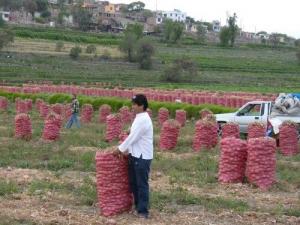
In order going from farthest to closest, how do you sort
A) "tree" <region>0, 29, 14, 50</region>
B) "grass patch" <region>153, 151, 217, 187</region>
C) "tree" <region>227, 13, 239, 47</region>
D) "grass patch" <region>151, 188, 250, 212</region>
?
"tree" <region>227, 13, 239, 47</region> < "tree" <region>0, 29, 14, 50</region> < "grass patch" <region>153, 151, 217, 187</region> < "grass patch" <region>151, 188, 250, 212</region>

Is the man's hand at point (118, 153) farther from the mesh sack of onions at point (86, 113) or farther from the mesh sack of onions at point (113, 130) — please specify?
the mesh sack of onions at point (86, 113)

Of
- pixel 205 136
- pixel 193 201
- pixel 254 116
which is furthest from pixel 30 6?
pixel 193 201

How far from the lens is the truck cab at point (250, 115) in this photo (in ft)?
72.1

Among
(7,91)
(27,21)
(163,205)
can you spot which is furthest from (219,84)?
(27,21)

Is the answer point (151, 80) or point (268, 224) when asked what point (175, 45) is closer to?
point (151, 80)

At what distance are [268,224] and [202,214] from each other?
1.04 m

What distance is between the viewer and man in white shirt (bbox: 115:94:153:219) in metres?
9.20

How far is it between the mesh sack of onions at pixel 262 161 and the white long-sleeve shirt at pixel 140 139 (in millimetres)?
3319

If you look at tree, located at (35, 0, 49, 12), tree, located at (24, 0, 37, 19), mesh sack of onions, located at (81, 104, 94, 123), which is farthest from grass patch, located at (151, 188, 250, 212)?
tree, located at (35, 0, 49, 12)

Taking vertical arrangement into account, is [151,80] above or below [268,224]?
below

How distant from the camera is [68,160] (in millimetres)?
15273

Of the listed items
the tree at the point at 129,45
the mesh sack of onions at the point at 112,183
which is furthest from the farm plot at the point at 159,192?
the tree at the point at 129,45

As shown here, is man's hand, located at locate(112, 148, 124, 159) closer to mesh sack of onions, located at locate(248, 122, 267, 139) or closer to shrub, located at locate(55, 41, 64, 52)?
mesh sack of onions, located at locate(248, 122, 267, 139)

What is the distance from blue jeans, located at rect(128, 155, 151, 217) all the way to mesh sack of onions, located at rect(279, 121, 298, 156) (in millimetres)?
9324
